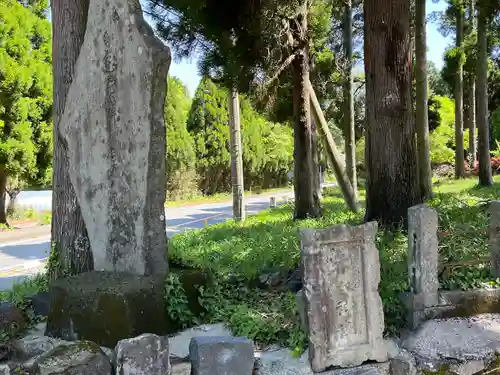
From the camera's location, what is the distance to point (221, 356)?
323 cm

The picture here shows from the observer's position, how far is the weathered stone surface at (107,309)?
3.74 metres

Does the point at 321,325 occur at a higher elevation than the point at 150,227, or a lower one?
lower

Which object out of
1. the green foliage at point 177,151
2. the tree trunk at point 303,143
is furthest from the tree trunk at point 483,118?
the green foliage at point 177,151

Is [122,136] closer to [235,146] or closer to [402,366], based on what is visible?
[402,366]

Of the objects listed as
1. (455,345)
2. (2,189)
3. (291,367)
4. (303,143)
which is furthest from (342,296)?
(2,189)

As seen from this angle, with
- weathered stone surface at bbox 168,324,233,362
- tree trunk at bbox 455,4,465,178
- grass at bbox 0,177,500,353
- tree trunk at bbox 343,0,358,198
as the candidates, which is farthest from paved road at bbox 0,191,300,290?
tree trunk at bbox 455,4,465,178

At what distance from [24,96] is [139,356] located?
17.1 m

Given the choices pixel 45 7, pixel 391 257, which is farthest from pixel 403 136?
pixel 45 7

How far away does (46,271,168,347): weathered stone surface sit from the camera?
3.74 metres

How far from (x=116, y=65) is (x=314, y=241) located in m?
2.14

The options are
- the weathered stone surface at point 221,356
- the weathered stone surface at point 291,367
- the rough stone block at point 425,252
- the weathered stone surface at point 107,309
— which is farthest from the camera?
the rough stone block at point 425,252

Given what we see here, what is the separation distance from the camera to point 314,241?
3.42 metres

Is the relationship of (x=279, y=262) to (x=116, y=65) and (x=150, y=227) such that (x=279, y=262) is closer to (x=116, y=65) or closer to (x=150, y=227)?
(x=150, y=227)

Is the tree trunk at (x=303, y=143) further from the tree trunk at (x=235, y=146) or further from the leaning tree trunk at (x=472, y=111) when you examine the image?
the leaning tree trunk at (x=472, y=111)
